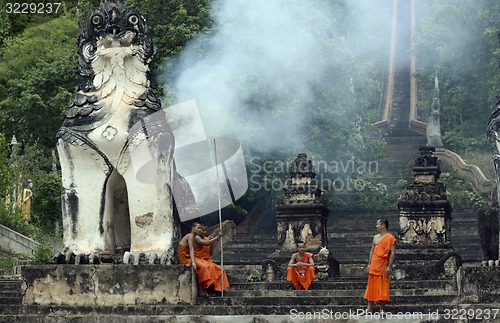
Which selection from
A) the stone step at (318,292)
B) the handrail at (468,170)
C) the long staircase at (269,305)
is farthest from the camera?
the handrail at (468,170)

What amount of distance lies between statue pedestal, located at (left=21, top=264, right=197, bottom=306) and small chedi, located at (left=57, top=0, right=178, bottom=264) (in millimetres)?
262

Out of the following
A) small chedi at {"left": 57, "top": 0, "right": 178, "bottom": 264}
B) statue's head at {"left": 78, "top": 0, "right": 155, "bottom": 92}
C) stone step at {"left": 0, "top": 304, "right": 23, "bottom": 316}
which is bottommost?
stone step at {"left": 0, "top": 304, "right": 23, "bottom": 316}

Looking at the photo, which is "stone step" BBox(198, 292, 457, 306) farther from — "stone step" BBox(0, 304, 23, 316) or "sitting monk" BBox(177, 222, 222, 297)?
"stone step" BBox(0, 304, 23, 316)

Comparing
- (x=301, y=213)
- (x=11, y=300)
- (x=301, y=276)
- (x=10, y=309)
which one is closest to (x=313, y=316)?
(x=10, y=309)

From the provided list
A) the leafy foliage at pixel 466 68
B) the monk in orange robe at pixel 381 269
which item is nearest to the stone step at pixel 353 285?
the monk in orange robe at pixel 381 269

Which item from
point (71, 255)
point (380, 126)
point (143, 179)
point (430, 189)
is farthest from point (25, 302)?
point (380, 126)

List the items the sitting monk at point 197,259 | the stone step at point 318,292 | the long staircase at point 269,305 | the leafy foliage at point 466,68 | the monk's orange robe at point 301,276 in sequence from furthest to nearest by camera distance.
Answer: the leafy foliage at point 466,68 → the monk's orange robe at point 301,276 → the stone step at point 318,292 → the sitting monk at point 197,259 → the long staircase at point 269,305

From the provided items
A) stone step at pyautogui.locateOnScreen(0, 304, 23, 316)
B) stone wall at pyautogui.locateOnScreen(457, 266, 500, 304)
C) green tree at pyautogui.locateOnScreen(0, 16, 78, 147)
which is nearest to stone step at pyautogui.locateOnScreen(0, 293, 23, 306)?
stone step at pyautogui.locateOnScreen(0, 304, 23, 316)

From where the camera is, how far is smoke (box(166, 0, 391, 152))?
31.7 meters

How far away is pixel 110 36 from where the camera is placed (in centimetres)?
1808

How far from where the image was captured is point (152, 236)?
1761cm

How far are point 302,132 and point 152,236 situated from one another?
16.4 metres

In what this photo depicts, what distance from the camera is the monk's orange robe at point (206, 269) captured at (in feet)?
56.9

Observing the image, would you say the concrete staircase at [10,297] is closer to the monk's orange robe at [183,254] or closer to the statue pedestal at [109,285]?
the statue pedestal at [109,285]
